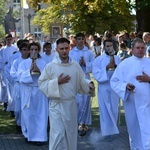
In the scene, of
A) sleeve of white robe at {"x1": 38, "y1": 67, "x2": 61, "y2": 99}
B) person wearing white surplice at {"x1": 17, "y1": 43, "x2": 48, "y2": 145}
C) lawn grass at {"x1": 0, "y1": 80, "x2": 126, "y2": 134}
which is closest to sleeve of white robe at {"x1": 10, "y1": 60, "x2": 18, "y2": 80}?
person wearing white surplice at {"x1": 17, "y1": 43, "x2": 48, "y2": 145}

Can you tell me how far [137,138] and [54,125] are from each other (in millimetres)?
1450

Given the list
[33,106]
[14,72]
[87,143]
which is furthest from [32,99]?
[87,143]

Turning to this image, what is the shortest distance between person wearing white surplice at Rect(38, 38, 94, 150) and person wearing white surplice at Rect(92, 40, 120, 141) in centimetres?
218

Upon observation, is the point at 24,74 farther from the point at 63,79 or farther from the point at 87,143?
the point at 63,79

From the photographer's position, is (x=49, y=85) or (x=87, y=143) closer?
(x=49, y=85)

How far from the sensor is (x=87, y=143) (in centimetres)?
977

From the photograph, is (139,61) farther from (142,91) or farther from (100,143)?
(100,143)

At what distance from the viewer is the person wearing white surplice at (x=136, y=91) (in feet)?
26.2

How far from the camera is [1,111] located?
14484 millimetres

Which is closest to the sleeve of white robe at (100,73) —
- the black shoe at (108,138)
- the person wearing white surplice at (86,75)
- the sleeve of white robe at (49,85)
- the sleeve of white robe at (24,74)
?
the person wearing white surplice at (86,75)

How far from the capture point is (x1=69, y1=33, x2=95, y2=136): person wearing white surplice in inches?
443

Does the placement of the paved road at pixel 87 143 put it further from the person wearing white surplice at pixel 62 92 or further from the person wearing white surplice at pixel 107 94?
the person wearing white surplice at pixel 62 92

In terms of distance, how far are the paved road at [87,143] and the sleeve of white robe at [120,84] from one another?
153 cm

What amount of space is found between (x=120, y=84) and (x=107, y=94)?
2.00 metres
